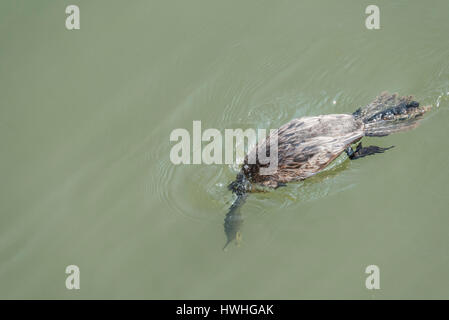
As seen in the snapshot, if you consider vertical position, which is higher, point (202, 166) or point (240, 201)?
point (202, 166)

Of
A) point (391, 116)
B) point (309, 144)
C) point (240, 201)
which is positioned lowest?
point (240, 201)

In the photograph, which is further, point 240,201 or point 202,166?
point 202,166

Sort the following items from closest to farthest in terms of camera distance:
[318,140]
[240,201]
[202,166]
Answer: [318,140] < [240,201] < [202,166]

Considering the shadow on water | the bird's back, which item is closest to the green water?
the shadow on water

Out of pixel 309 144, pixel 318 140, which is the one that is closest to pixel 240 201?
pixel 309 144

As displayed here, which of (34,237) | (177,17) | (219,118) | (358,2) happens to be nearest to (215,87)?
(219,118)

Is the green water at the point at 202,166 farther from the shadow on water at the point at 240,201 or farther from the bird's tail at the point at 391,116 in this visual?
the bird's tail at the point at 391,116

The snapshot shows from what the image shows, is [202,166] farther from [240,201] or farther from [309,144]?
[309,144]

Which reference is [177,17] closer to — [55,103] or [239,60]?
[239,60]
